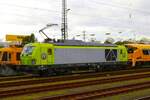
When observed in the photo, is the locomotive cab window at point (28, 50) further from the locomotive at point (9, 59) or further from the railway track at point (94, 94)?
the railway track at point (94, 94)

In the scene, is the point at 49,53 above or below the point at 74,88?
above

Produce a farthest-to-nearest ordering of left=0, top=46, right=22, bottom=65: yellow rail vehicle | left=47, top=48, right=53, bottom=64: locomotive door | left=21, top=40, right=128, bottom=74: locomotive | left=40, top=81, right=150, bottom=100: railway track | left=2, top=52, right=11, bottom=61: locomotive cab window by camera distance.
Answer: left=2, top=52, right=11, bottom=61: locomotive cab window
left=0, top=46, right=22, bottom=65: yellow rail vehicle
left=47, top=48, right=53, bottom=64: locomotive door
left=21, top=40, right=128, bottom=74: locomotive
left=40, top=81, right=150, bottom=100: railway track

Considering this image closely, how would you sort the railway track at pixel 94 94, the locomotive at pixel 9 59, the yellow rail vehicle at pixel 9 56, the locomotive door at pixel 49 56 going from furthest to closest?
the yellow rail vehicle at pixel 9 56 → the locomotive at pixel 9 59 → the locomotive door at pixel 49 56 → the railway track at pixel 94 94

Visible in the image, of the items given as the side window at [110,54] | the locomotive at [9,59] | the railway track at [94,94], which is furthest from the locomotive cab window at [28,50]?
the railway track at [94,94]

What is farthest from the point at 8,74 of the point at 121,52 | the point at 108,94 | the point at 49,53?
the point at 108,94

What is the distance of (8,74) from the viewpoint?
103 feet

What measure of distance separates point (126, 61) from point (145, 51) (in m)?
4.54

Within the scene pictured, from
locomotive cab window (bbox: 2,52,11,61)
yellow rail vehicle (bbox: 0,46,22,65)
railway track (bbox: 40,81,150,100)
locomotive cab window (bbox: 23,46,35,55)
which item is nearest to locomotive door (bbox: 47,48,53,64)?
locomotive cab window (bbox: 23,46,35,55)

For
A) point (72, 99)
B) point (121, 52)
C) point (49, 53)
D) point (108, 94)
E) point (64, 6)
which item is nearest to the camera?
point (72, 99)

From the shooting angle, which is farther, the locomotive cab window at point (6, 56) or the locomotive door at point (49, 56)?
the locomotive cab window at point (6, 56)

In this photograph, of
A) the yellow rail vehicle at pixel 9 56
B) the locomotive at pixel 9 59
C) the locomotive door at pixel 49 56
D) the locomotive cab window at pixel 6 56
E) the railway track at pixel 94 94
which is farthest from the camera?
the locomotive cab window at pixel 6 56

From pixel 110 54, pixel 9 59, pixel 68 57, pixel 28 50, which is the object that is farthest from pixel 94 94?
pixel 110 54

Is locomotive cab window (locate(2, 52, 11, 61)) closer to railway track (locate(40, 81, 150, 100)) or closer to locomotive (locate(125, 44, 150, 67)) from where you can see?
locomotive (locate(125, 44, 150, 67))

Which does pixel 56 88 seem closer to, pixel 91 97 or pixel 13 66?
pixel 91 97
